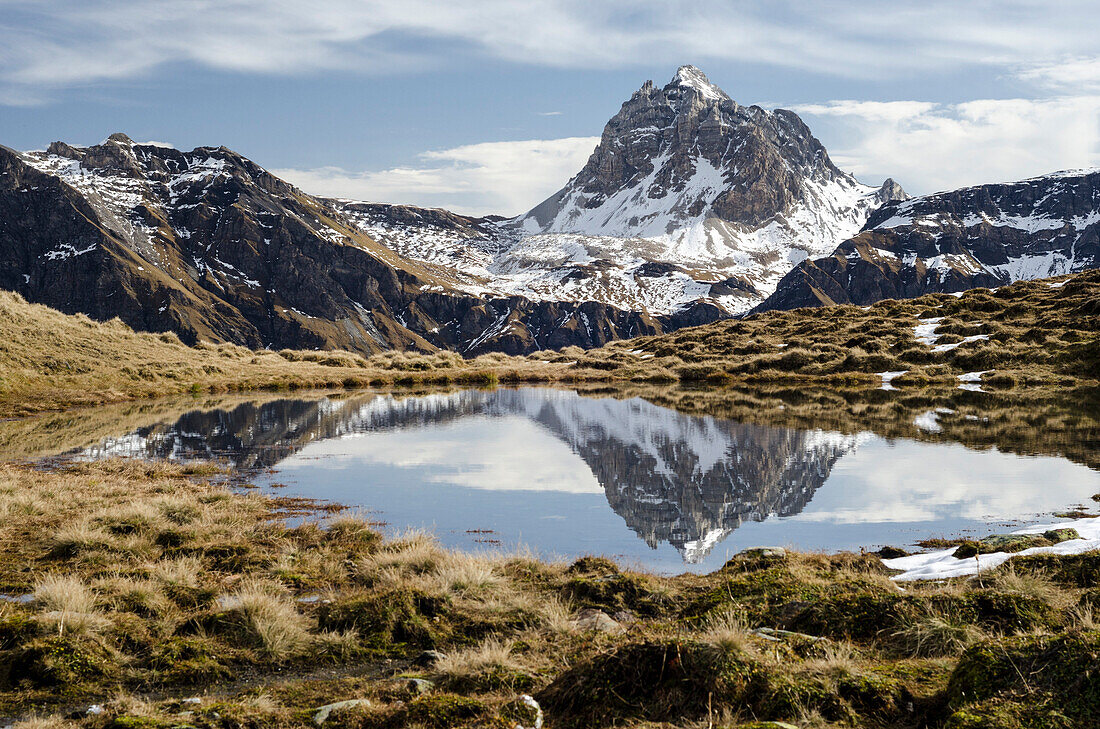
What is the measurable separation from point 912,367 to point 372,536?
49800 millimetres

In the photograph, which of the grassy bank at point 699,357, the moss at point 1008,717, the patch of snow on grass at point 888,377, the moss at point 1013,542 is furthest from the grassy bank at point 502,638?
the patch of snow on grass at point 888,377

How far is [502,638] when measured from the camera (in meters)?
8.39

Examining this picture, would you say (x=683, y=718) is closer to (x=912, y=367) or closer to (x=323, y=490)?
(x=323, y=490)

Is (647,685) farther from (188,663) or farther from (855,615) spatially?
(188,663)

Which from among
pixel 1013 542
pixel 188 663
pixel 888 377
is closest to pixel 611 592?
pixel 188 663

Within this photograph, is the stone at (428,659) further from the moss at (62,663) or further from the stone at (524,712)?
the moss at (62,663)

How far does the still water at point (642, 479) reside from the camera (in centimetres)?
1409

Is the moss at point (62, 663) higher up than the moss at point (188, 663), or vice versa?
the moss at point (62, 663)

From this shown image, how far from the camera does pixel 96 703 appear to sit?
7.14m

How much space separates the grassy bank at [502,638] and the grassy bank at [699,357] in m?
30.8

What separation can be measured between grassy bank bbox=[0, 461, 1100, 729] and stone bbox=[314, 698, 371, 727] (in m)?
0.04

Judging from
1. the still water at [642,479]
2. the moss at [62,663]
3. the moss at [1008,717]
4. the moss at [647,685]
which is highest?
the moss at [1008,717]

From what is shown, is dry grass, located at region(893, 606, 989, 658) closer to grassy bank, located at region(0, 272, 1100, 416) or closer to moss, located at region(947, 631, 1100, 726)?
moss, located at region(947, 631, 1100, 726)

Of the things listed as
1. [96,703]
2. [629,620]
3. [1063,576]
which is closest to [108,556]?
[96,703]
